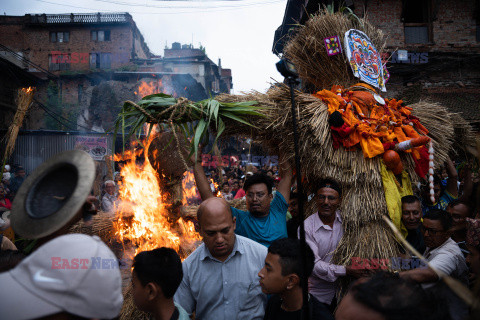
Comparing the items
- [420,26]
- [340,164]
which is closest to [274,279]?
[340,164]

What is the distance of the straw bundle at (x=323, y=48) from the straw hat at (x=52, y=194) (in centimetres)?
310

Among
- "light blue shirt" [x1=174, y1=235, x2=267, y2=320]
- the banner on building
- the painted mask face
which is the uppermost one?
the banner on building

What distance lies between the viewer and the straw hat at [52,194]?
1.28m

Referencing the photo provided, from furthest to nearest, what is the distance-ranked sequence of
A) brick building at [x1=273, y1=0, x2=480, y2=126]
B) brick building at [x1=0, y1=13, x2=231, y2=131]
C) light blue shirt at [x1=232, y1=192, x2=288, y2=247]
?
brick building at [x1=0, y1=13, x2=231, y2=131]
brick building at [x1=273, y1=0, x2=480, y2=126]
light blue shirt at [x1=232, y1=192, x2=288, y2=247]

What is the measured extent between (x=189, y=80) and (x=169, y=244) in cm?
2593

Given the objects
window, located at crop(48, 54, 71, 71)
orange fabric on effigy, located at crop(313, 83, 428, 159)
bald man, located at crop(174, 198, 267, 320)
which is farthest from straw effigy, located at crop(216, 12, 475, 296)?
window, located at crop(48, 54, 71, 71)

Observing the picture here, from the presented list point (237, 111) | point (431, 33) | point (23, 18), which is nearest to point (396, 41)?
point (431, 33)

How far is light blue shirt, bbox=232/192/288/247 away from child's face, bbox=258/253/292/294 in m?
0.81

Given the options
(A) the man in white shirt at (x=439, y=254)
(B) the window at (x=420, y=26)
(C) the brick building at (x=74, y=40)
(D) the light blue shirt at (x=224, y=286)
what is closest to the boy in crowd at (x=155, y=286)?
(D) the light blue shirt at (x=224, y=286)

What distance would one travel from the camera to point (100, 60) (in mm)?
35406

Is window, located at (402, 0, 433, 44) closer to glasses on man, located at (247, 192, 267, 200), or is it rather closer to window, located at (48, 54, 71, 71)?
glasses on man, located at (247, 192, 267, 200)

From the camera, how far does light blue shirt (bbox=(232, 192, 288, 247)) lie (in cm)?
294

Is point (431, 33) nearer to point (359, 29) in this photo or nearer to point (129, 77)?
point (359, 29)

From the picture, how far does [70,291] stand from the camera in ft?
3.71
